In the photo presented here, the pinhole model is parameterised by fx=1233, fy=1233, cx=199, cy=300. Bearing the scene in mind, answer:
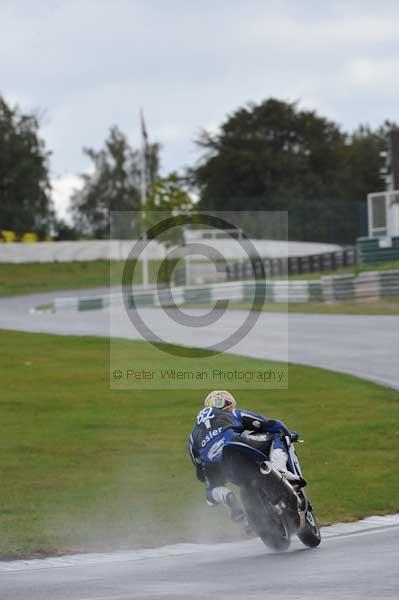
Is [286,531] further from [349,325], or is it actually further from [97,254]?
[97,254]

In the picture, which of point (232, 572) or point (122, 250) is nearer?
point (232, 572)

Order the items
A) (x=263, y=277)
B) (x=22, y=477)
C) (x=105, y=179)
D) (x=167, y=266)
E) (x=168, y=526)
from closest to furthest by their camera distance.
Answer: (x=168, y=526), (x=22, y=477), (x=263, y=277), (x=167, y=266), (x=105, y=179)

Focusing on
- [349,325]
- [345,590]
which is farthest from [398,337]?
[345,590]

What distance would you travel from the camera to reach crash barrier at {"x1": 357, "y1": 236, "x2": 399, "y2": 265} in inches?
1593

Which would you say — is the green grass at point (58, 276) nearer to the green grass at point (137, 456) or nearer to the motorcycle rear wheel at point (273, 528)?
the green grass at point (137, 456)

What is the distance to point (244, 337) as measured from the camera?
2994 cm

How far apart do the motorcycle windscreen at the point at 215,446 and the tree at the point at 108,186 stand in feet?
345

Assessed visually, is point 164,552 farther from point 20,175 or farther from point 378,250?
point 20,175

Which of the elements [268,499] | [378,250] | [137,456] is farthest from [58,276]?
[268,499]

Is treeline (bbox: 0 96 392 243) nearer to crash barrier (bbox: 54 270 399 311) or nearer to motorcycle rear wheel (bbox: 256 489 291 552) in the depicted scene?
crash barrier (bbox: 54 270 399 311)

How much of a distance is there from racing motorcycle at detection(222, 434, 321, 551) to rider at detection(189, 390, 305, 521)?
0.36 ft

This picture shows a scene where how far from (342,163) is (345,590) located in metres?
82.7

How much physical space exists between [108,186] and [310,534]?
107 m

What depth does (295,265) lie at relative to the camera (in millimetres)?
52656
